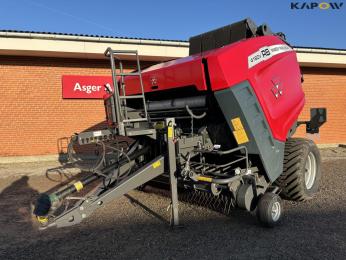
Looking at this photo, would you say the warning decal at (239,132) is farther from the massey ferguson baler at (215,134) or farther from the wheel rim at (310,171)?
the wheel rim at (310,171)

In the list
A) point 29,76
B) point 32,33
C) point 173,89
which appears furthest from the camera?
point 29,76

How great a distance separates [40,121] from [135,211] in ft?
22.2

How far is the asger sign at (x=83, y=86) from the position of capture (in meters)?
11.1

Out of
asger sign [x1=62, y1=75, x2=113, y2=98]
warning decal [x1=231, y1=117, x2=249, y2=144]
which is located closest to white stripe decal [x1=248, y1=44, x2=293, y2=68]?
warning decal [x1=231, y1=117, x2=249, y2=144]

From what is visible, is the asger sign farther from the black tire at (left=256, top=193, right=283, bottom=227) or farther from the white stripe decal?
the black tire at (left=256, top=193, right=283, bottom=227)

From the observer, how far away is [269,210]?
4254 mm

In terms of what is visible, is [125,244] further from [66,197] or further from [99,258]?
[66,197]

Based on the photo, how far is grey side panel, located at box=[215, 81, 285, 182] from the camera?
4.30 meters

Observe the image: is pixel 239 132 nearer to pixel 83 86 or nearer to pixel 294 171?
pixel 294 171

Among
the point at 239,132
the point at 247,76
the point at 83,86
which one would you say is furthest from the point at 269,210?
the point at 83,86

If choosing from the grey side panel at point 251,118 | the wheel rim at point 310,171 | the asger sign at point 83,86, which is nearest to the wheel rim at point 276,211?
the grey side panel at point 251,118

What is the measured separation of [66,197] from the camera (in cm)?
423

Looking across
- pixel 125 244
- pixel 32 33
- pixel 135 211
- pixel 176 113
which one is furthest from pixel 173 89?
pixel 32 33

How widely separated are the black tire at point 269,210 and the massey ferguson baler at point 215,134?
12 mm
